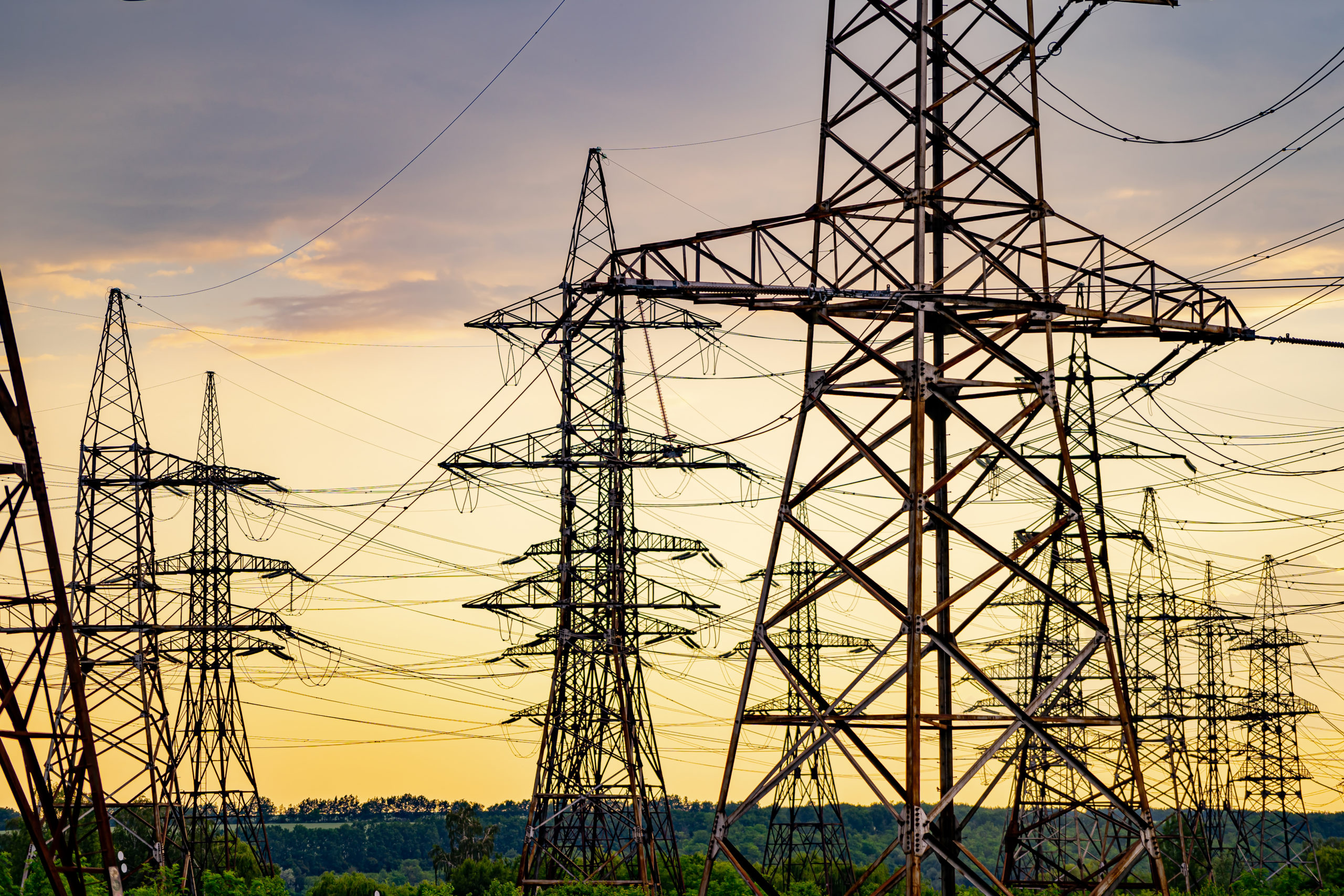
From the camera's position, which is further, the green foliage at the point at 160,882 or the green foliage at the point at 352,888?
the green foliage at the point at 352,888

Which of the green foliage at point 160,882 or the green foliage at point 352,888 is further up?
the green foliage at point 160,882

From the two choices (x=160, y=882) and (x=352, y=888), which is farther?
(x=352, y=888)

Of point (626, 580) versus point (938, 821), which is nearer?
point (938, 821)

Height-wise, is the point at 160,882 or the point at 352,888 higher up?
the point at 160,882

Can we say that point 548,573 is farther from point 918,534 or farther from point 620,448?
point 918,534

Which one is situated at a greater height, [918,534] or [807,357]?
[807,357]

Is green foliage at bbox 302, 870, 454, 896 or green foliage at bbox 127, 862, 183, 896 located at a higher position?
green foliage at bbox 127, 862, 183, 896

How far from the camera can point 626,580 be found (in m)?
38.1

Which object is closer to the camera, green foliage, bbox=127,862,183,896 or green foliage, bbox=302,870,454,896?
green foliage, bbox=127,862,183,896

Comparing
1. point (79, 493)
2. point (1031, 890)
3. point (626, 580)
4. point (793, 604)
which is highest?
point (79, 493)

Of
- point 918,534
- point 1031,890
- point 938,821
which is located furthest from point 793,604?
point 1031,890

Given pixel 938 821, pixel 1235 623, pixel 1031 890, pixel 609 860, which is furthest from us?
pixel 1235 623

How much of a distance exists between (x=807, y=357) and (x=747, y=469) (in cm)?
1924

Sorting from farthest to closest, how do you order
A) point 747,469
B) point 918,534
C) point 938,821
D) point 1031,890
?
point 747,469 < point 1031,890 < point 938,821 < point 918,534
